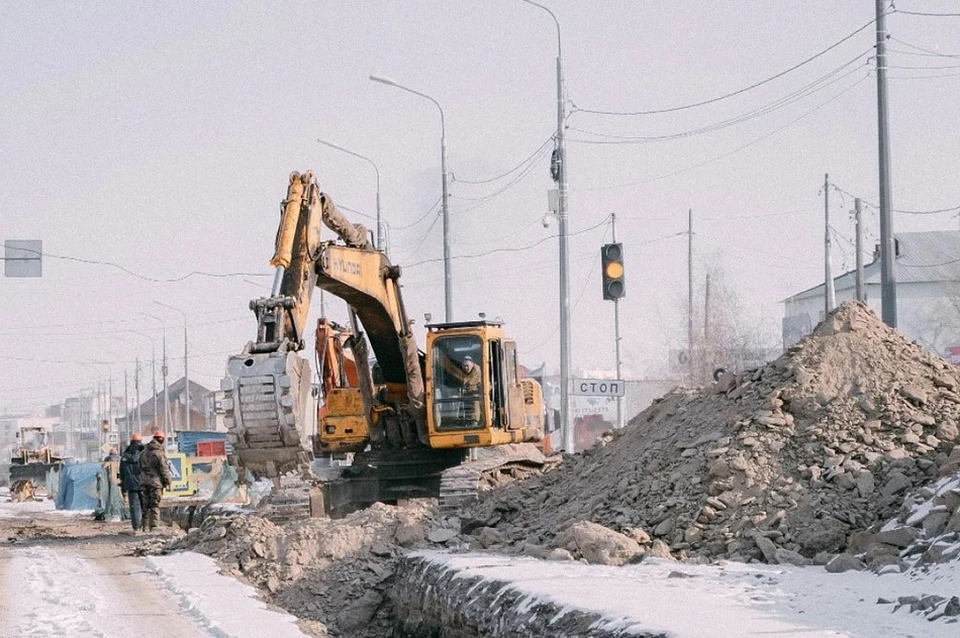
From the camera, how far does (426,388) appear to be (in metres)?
21.5

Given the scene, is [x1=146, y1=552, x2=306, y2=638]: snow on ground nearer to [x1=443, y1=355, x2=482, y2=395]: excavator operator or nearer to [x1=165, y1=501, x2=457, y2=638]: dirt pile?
[x1=165, y1=501, x2=457, y2=638]: dirt pile

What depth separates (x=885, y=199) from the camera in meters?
19.5

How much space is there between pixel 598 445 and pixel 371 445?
Answer: 3.92 metres

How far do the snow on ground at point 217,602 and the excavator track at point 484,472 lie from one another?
3.18 m

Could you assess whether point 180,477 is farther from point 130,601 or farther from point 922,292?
point 922,292

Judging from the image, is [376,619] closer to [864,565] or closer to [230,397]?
[230,397]

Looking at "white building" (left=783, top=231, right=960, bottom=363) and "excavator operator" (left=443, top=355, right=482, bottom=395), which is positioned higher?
"white building" (left=783, top=231, right=960, bottom=363)

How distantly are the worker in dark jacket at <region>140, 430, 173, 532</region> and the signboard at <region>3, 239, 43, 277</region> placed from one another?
11.3 metres

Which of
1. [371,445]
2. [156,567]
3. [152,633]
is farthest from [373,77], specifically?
[152,633]

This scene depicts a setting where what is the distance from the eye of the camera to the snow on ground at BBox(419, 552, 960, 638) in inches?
387

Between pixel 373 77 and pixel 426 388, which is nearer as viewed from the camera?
pixel 426 388

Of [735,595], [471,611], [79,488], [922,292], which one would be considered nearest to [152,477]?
[471,611]

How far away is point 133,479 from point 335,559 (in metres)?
9.16

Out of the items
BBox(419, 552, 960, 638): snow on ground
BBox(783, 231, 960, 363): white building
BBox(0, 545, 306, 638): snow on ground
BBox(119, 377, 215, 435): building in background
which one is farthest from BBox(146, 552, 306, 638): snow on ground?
BBox(119, 377, 215, 435): building in background
